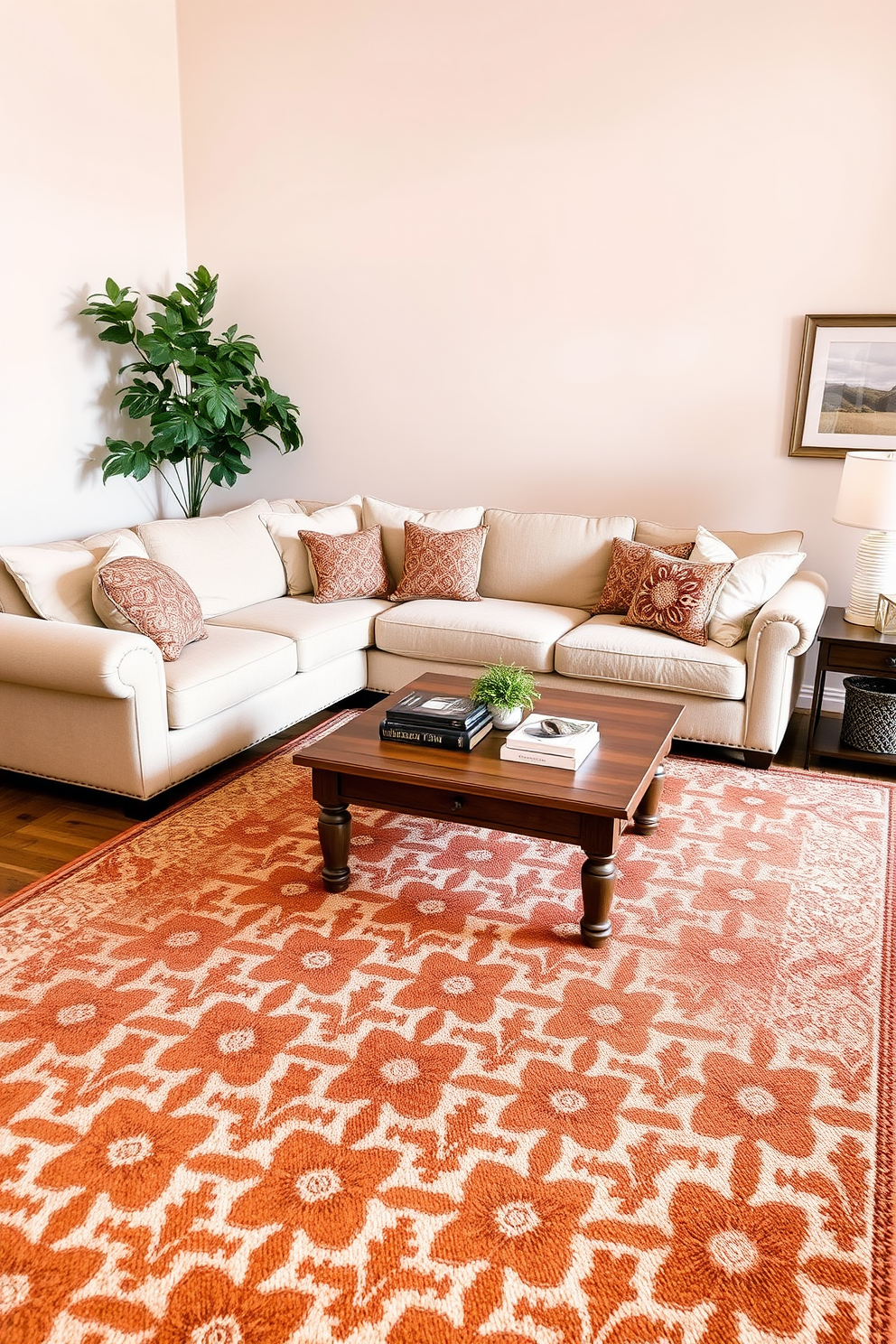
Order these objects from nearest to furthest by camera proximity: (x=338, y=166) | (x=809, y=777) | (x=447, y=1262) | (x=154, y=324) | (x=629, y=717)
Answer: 1. (x=447, y=1262)
2. (x=629, y=717)
3. (x=809, y=777)
4. (x=154, y=324)
5. (x=338, y=166)

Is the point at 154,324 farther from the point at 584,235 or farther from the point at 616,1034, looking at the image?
the point at 616,1034

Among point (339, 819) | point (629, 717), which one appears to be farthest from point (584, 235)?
point (339, 819)

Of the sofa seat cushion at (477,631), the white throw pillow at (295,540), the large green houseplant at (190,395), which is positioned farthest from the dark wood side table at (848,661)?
the large green houseplant at (190,395)

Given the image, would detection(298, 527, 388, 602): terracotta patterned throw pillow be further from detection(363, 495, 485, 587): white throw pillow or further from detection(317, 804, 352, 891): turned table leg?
detection(317, 804, 352, 891): turned table leg

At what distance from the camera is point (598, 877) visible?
2.62 m

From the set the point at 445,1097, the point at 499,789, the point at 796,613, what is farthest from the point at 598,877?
the point at 796,613

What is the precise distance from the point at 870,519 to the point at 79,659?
306cm

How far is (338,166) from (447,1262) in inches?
205

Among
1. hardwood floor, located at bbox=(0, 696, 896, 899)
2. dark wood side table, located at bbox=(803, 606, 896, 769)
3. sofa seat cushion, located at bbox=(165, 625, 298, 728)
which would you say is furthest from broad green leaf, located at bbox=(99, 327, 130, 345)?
dark wood side table, located at bbox=(803, 606, 896, 769)

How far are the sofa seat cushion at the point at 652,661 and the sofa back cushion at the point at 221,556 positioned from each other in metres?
1.49

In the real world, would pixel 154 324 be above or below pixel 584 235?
below

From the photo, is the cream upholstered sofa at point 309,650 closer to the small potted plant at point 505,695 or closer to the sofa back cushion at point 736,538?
the sofa back cushion at point 736,538

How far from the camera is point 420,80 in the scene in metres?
4.96

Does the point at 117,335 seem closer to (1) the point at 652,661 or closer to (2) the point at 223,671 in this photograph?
(2) the point at 223,671
